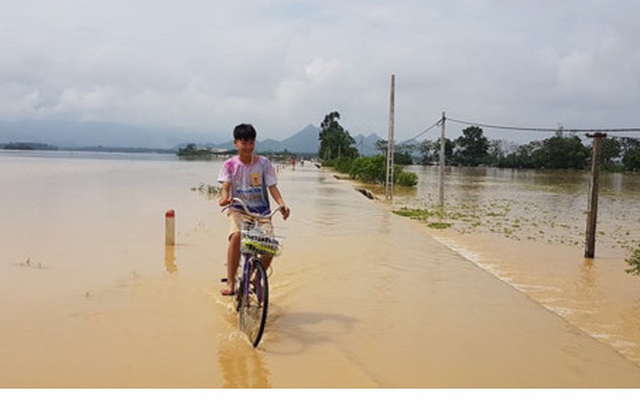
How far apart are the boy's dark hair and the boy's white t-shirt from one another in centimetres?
24

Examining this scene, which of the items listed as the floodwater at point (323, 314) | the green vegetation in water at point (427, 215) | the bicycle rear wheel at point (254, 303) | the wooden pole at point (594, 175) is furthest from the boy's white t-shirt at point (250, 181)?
the green vegetation in water at point (427, 215)

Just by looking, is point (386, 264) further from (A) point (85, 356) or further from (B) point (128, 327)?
(A) point (85, 356)

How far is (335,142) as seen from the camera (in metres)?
87.8

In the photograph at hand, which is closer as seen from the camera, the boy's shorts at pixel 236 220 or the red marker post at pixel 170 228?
the boy's shorts at pixel 236 220

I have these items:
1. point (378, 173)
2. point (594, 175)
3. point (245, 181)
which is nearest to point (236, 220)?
point (245, 181)

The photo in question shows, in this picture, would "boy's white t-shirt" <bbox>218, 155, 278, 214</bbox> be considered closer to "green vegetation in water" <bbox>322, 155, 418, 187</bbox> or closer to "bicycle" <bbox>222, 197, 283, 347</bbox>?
"bicycle" <bbox>222, 197, 283, 347</bbox>

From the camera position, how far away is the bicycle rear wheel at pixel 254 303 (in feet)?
15.9

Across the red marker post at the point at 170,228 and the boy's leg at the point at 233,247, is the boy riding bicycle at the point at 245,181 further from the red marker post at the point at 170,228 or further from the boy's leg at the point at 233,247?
the red marker post at the point at 170,228

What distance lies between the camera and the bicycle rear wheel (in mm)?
4859

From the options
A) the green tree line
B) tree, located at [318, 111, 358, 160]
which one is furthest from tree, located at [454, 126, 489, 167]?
tree, located at [318, 111, 358, 160]

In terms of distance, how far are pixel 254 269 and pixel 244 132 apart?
4.32ft

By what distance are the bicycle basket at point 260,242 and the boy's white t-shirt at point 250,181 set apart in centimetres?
49

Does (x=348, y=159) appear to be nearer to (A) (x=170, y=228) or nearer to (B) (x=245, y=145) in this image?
(A) (x=170, y=228)

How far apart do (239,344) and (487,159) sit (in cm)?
11267
